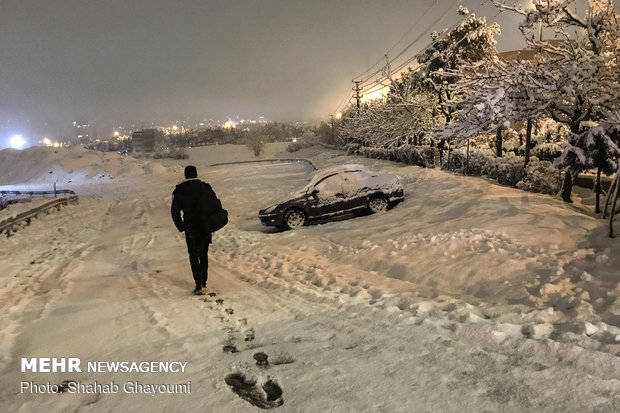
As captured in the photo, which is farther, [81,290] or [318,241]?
[318,241]

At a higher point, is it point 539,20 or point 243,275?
point 539,20

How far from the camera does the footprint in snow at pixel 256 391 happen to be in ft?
9.96

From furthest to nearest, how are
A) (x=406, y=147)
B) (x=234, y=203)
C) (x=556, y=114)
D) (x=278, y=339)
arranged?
(x=406, y=147), (x=234, y=203), (x=556, y=114), (x=278, y=339)

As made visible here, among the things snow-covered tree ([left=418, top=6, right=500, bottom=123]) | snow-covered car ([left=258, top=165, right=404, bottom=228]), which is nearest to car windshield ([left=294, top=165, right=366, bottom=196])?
snow-covered car ([left=258, top=165, right=404, bottom=228])

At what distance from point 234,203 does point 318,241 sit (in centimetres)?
1043

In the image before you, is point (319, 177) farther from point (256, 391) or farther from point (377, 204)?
point (256, 391)

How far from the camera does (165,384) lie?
3410 mm

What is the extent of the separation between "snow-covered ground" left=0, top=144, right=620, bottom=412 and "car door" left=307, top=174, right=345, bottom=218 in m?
1.60

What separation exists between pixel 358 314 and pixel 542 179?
9.38 meters

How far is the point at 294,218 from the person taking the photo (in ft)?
39.9

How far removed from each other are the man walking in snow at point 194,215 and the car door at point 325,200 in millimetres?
6192

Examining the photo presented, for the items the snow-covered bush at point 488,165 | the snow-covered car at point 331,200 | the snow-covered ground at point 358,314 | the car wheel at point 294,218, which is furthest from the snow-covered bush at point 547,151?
the car wheel at point 294,218

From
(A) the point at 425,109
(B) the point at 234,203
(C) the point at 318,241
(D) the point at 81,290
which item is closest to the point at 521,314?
(C) the point at 318,241

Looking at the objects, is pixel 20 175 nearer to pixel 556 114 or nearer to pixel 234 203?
pixel 234 203
